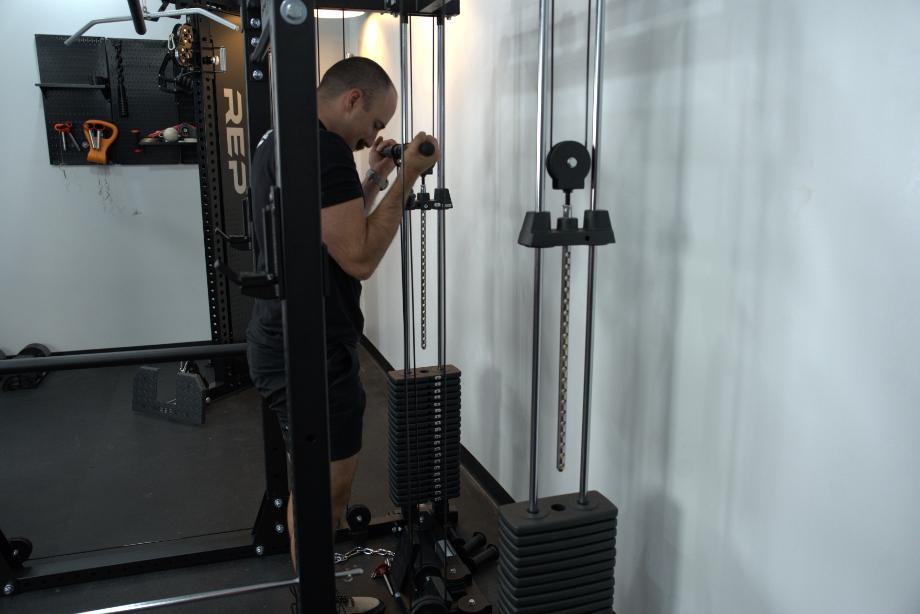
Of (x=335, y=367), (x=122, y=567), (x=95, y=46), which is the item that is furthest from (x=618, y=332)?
(x=95, y=46)

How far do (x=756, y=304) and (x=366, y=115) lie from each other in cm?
98

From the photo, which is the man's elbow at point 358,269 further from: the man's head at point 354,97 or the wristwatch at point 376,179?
the wristwatch at point 376,179

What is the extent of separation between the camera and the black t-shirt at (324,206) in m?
1.46

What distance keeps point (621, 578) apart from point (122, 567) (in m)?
1.54

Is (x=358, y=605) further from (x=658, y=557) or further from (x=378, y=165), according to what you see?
(x=378, y=165)

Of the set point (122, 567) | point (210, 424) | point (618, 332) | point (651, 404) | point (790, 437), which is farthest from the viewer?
point (210, 424)

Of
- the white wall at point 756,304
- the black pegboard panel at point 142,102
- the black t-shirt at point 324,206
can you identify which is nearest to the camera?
the white wall at point 756,304

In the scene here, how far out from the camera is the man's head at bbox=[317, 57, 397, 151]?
162cm

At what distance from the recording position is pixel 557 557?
1.31 meters

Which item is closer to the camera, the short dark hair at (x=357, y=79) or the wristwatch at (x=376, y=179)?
the short dark hair at (x=357, y=79)

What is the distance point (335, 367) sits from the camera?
167 centimetres

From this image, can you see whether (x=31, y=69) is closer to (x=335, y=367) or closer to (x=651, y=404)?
(x=335, y=367)

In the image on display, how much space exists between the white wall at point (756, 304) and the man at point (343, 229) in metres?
0.55

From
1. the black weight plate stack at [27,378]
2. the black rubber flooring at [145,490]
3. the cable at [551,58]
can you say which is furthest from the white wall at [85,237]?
the cable at [551,58]
